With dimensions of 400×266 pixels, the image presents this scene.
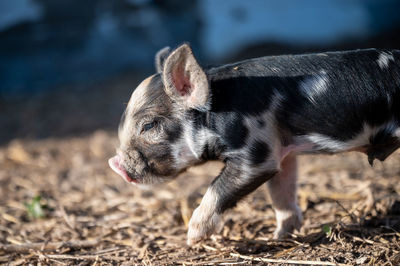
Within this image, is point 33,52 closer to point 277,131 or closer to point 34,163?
point 34,163

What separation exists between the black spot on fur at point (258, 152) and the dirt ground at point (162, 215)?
308 millimetres

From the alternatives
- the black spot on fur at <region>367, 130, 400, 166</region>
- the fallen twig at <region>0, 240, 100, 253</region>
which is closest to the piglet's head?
the fallen twig at <region>0, 240, 100, 253</region>

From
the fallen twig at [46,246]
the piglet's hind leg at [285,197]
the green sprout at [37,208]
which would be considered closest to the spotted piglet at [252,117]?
the piglet's hind leg at [285,197]

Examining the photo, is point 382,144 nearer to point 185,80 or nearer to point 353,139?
point 353,139

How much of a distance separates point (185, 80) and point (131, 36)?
22.2ft

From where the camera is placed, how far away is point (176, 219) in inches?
146

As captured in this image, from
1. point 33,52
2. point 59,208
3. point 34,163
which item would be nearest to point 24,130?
point 34,163

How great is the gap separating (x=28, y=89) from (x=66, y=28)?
54.3 inches

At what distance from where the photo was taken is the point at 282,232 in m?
3.21

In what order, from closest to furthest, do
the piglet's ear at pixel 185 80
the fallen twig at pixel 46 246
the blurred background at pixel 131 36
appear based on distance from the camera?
the piglet's ear at pixel 185 80
the fallen twig at pixel 46 246
the blurred background at pixel 131 36

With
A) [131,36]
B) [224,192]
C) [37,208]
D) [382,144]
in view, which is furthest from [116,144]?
[131,36]

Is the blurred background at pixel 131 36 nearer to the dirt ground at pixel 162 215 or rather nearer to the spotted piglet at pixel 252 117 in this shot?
the dirt ground at pixel 162 215

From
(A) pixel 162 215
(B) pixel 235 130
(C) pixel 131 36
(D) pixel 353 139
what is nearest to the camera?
(B) pixel 235 130

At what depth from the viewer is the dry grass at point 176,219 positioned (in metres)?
2.86
